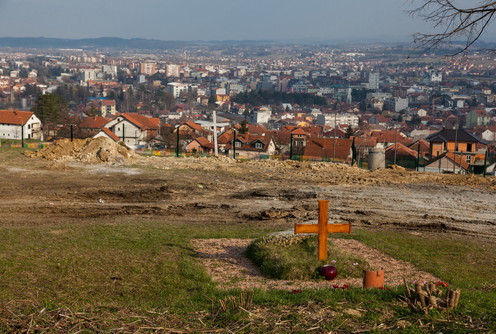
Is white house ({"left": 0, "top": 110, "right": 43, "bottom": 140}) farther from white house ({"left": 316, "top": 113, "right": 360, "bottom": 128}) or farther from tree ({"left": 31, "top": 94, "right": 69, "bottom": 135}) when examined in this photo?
white house ({"left": 316, "top": 113, "right": 360, "bottom": 128})

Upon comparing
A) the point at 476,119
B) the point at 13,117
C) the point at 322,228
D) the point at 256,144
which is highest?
the point at 322,228

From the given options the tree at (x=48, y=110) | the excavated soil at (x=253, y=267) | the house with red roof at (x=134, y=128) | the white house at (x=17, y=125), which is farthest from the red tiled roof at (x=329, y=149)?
the tree at (x=48, y=110)

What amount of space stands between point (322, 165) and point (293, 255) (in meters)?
16.0

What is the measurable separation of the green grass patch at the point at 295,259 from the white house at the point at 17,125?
3162cm

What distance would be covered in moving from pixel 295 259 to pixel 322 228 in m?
0.78

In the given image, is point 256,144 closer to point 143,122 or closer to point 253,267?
point 143,122

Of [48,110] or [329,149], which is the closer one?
[329,149]

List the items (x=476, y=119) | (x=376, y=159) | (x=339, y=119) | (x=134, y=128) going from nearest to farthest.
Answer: (x=376, y=159)
(x=134, y=128)
(x=476, y=119)
(x=339, y=119)

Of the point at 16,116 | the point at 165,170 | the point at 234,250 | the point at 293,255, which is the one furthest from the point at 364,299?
the point at 16,116

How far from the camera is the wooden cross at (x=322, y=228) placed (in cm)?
1036

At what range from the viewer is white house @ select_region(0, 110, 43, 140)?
42656 millimetres

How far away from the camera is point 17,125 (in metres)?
43.9

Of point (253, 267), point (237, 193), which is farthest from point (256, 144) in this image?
point (253, 267)

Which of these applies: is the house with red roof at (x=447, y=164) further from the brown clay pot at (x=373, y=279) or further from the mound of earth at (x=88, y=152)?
the brown clay pot at (x=373, y=279)
